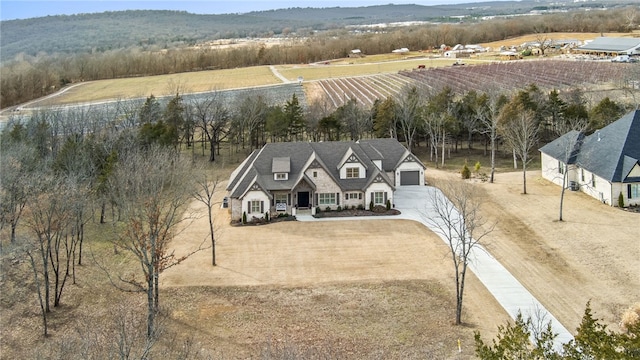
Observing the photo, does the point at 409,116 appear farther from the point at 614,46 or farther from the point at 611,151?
the point at 614,46

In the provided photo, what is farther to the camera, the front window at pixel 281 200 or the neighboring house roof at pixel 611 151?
the front window at pixel 281 200

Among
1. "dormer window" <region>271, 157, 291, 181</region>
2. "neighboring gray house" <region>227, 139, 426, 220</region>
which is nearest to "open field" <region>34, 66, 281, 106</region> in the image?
"neighboring gray house" <region>227, 139, 426, 220</region>

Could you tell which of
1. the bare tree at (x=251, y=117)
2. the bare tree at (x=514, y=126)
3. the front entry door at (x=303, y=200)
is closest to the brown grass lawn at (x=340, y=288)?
the front entry door at (x=303, y=200)

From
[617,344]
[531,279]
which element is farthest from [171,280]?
[617,344]

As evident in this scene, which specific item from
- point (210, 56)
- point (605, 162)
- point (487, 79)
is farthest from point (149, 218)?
point (210, 56)

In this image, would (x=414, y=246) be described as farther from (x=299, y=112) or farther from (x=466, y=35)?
(x=466, y=35)

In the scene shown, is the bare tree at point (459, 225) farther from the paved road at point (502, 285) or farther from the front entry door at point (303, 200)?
the front entry door at point (303, 200)
